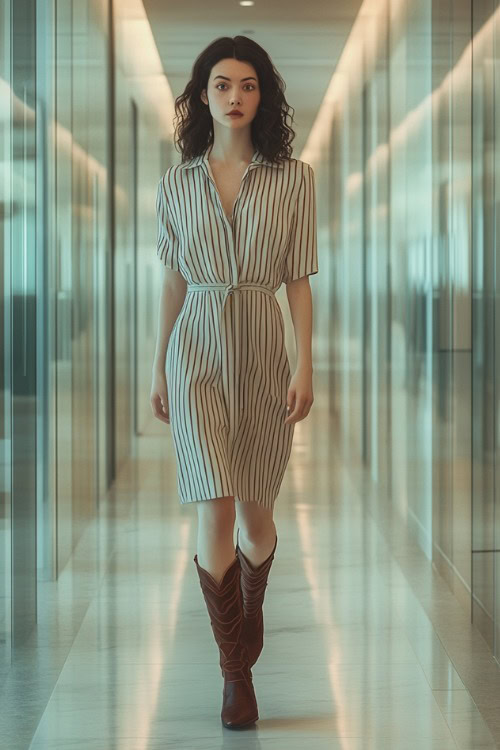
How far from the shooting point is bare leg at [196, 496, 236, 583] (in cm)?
305

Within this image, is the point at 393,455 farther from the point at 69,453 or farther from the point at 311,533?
the point at 69,453

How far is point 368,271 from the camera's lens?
305 inches

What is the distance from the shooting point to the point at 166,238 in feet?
10.6

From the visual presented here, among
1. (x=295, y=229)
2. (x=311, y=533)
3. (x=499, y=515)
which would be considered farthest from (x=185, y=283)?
(x=311, y=533)

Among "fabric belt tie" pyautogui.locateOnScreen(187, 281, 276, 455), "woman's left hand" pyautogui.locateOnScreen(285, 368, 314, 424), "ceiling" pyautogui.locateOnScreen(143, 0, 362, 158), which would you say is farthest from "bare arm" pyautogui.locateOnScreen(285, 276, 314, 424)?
"ceiling" pyautogui.locateOnScreen(143, 0, 362, 158)

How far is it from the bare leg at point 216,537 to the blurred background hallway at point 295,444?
0.40 meters

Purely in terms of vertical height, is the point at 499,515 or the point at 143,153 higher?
the point at 143,153

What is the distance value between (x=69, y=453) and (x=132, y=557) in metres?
0.52

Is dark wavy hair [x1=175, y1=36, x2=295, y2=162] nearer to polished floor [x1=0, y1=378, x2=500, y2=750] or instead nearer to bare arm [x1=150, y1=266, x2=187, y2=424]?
bare arm [x1=150, y1=266, x2=187, y2=424]

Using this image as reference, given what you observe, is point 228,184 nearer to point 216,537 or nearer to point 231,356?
point 231,356

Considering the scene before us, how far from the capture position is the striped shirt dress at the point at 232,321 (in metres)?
3.06

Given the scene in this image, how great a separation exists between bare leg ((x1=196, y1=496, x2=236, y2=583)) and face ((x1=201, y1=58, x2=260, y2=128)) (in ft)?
3.24

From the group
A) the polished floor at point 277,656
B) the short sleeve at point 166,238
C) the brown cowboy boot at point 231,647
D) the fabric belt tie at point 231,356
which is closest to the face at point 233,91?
the short sleeve at point 166,238

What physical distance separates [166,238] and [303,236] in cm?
36
